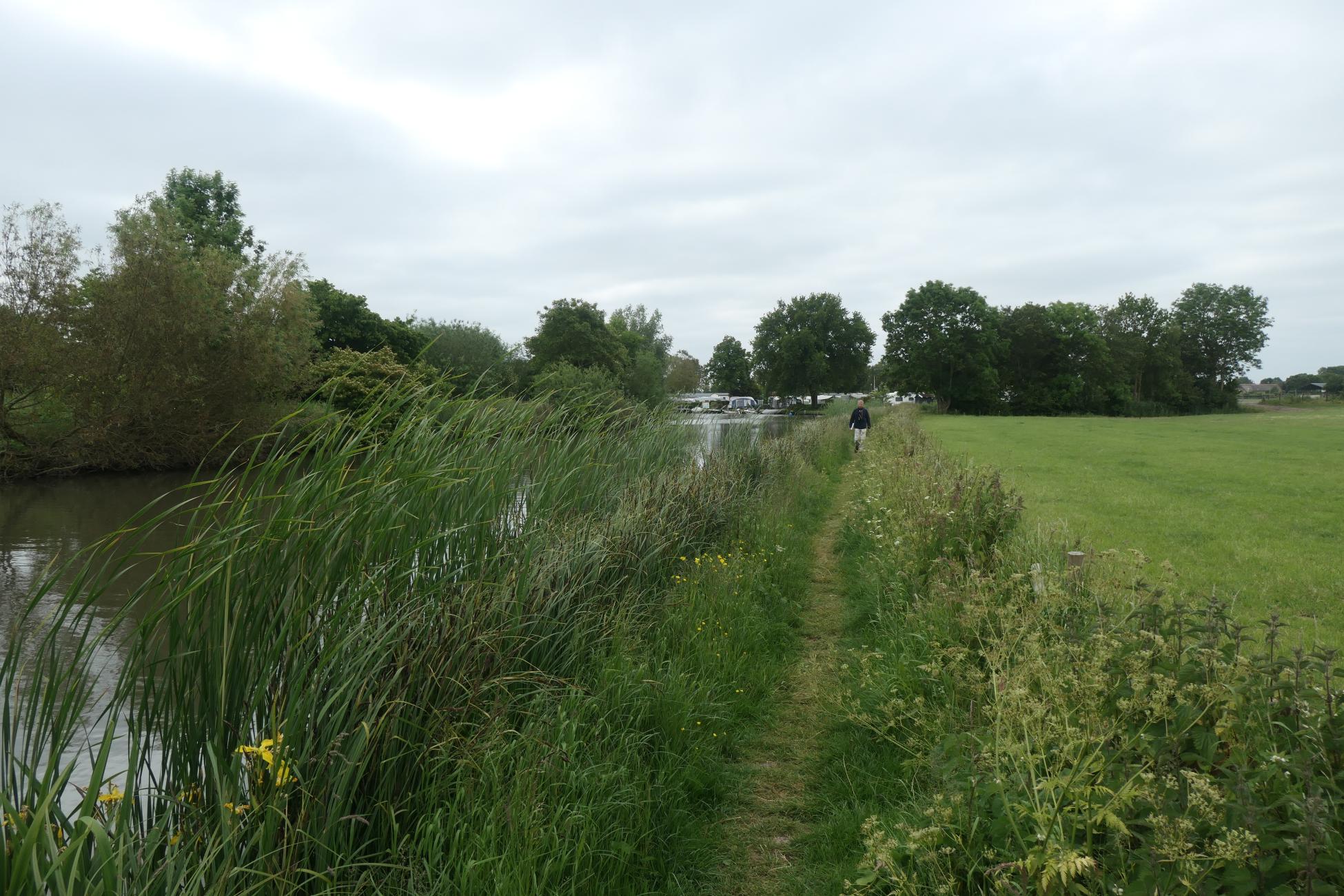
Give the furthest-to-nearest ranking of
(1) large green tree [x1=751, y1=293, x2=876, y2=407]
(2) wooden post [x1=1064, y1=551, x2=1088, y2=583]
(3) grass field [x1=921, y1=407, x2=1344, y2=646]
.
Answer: (1) large green tree [x1=751, y1=293, x2=876, y2=407]
(3) grass field [x1=921, y1=407, x2=1344, y2=646]
(2) wooden post [x1=1064, y1=551, x2=1088, y2=583]

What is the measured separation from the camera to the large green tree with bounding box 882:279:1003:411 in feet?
207

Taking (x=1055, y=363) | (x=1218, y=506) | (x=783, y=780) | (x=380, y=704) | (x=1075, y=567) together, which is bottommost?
(x=783, y=780)

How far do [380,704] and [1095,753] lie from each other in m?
2.45

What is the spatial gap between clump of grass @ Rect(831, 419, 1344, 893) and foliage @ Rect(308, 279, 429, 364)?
47.4 metres

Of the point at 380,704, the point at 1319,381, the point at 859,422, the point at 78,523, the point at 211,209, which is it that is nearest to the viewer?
the point at 380,704

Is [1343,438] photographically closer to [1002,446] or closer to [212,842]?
[1002,446]

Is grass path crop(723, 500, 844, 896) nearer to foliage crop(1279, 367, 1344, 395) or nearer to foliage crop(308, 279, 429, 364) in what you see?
foliage crop(308, 279, 429, 364)

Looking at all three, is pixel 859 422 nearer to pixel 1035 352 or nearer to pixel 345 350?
pixel 345 350

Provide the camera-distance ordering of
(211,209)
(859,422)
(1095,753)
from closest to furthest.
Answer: (1095,753)
(859,422)
(211,209)

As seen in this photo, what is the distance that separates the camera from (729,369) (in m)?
105

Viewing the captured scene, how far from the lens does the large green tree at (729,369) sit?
97812mm

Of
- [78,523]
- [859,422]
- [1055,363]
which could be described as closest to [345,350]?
[78,523]

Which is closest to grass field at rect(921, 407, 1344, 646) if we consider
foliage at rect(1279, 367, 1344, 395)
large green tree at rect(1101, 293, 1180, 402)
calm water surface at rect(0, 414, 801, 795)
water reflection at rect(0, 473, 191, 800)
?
calm water surface at rect(0, 414, 801, 795)

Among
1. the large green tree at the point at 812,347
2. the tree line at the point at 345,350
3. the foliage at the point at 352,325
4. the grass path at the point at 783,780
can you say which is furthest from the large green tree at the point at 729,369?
the grass path at the point at 783,780
